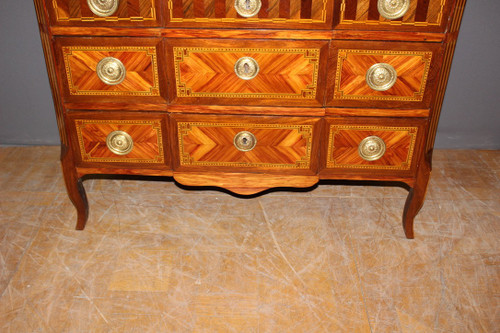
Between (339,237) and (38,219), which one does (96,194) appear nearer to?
(38,219)

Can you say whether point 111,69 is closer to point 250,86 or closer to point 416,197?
point 250,86

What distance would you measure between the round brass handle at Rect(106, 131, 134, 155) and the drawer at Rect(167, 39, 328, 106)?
10.5 inches

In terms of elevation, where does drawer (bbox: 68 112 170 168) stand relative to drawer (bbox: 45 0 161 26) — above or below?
below

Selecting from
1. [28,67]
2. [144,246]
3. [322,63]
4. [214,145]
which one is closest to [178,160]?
[214,145]

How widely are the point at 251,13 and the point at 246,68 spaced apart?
0.20 metres

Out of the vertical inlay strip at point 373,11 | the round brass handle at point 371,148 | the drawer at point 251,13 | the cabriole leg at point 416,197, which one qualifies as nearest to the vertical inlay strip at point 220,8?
the drawer at point 251,13

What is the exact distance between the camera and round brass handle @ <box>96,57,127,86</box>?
1.67 m

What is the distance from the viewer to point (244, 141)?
1.81 m

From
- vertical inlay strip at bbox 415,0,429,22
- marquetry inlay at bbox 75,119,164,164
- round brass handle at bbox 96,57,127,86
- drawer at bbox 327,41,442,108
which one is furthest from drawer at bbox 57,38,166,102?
vertical inlay strip at bbox 415,0,429,22

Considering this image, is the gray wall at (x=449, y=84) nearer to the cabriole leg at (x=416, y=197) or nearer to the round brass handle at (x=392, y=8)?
the cabriole leg at (x=416, y=197)

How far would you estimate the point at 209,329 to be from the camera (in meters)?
1.62

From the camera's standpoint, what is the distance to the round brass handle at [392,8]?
59.9 inches

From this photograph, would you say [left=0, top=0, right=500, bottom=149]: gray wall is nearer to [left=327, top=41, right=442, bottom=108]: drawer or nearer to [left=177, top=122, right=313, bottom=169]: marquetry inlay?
[left=327, top=41, right=442, bottom=108]: drawer

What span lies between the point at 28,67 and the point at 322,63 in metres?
1.84
